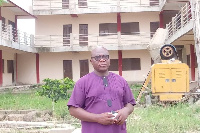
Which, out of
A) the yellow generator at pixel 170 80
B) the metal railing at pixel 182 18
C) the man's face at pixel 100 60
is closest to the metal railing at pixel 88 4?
the metal railing at pixel 182 18

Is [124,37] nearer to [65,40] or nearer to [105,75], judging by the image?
[65,40]

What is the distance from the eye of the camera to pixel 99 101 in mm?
2734

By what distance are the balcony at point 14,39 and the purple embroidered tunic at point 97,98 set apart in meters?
15.3

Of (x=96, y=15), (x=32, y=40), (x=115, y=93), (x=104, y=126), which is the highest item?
(x=96, y=15)

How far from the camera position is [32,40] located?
22.9 meters

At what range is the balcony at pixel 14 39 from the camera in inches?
698

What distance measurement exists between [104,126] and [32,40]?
68.7ft

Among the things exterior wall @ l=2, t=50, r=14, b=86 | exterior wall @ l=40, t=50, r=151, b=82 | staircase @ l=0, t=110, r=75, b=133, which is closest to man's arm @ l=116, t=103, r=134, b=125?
staircase @ l=0, t=110, r=75, b=133

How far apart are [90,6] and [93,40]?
101 inches

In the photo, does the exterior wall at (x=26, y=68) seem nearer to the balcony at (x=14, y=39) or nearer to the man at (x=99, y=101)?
the balcony at (x=14, y=39)

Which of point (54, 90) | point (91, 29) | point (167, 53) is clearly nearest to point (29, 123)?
point (54, 90)

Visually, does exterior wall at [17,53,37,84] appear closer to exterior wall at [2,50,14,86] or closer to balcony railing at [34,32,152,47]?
exterior wall at [2,50,14,86]

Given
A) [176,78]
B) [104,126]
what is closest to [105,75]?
A: [104,126]

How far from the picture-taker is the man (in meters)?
2.70
